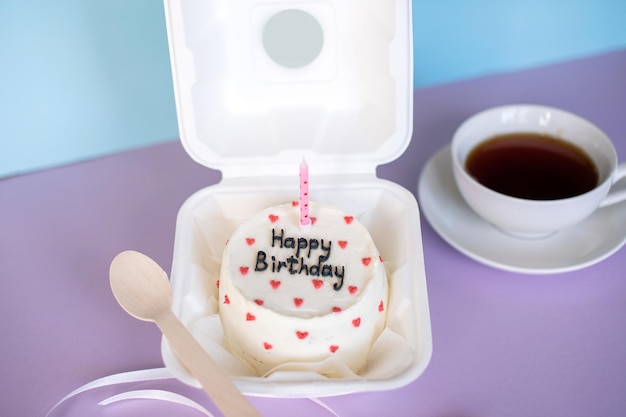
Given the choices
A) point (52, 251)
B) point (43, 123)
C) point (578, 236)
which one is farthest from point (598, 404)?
Result: point (43, 123)

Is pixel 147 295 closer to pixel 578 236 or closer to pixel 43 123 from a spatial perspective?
pixel 43 123

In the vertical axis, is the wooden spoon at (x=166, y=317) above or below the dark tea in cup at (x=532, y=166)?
below

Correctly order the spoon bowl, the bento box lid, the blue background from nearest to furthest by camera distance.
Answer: the spoon bowl
the bento box lid
the blue background

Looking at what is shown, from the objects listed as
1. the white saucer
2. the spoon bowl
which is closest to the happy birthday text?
the spoon bowl

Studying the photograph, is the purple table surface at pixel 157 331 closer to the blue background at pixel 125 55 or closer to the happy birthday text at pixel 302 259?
the blue background at pixel 125 55

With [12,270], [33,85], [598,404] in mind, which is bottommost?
[598,404]

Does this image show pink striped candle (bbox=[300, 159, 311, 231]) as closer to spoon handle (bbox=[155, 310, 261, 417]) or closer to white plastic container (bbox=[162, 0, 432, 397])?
white plastic container (bbox=[162, 0, 432, 397])

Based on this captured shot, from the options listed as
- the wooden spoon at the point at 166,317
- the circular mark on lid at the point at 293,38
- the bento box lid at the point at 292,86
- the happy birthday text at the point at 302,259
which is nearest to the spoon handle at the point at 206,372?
the wooden spoon at the point at 166,317
